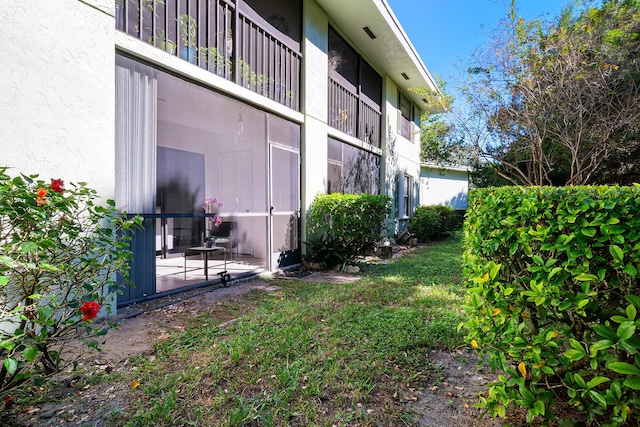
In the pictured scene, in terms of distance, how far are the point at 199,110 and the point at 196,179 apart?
3.83 feet

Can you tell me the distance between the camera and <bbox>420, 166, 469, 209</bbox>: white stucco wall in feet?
67.3

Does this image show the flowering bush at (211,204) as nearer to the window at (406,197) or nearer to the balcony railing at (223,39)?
the balcony railing at (223,39)

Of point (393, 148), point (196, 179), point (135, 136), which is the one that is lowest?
point (196, 179)

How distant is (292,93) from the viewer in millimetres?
6805

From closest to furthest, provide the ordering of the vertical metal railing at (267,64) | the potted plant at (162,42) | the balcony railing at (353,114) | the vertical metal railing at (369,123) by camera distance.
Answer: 1. the potted plant at (162,42)
2. the vertical metal railing at (267,64)
3. the balcony railing at (353,114)
4. the vertical metal railing at (369,123)

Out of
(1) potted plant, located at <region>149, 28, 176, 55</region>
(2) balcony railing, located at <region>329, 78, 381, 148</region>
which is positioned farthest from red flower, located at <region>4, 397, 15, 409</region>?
(2) balcony railing, located at <region>329, 78, 381, 148</region>

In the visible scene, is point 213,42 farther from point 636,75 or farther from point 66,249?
point 636,75

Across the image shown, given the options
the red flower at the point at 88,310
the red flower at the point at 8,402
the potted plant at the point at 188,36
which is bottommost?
the red flower at the point at 8,402

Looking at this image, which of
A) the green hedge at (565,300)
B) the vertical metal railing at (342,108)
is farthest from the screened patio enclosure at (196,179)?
the green hedge at (565,300)

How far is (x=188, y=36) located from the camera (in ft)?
14.9

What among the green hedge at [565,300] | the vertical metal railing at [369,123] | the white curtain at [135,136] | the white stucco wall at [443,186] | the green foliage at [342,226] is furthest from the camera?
the white stucco wall at [443,186]

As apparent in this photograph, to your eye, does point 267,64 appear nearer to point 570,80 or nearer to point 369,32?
point 369,32

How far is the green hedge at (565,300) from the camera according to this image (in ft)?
4.45

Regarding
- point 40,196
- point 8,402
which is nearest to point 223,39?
point 40,196
